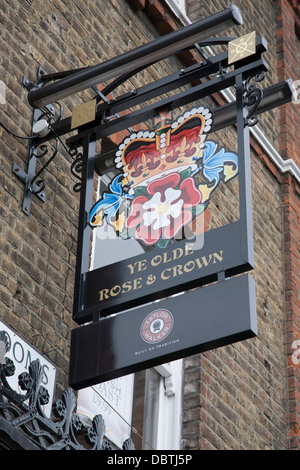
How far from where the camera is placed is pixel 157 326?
20.2ft

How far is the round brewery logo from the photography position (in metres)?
6.10

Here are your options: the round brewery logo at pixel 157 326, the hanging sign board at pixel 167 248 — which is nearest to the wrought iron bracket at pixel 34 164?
the hanging sign board at pixel 167 248

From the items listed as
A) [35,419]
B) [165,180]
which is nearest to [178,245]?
[165,180]

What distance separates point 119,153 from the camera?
6953 millimetres

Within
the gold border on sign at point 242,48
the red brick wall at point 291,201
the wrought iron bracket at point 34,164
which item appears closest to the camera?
the gold border on sign at point 242,48

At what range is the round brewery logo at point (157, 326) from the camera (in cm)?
610

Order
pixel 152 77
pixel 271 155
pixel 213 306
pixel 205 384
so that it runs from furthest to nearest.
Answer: pixel 271 155
pixel 152 77
pixel 205 384
pixel 213 306

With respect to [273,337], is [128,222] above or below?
below

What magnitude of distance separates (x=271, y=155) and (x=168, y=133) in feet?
14.4

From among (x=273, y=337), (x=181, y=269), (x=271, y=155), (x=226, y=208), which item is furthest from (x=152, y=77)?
(x=181, y=269)

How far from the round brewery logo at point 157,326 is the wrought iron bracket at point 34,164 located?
154 cm

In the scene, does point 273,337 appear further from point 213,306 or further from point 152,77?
point 213,306

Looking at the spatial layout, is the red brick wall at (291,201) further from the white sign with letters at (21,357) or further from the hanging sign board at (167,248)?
the hanging sign board at (167,248)

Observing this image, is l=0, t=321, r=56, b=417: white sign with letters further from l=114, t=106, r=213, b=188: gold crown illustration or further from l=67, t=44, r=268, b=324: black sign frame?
l=114, t=106, r=213, b=188: gold crown illustration
